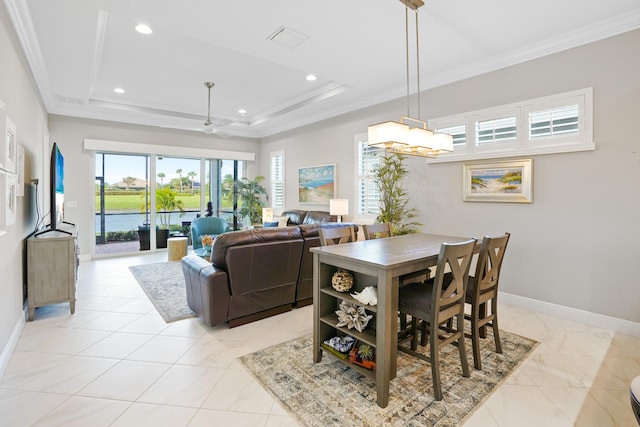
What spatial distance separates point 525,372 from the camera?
95.6 inches

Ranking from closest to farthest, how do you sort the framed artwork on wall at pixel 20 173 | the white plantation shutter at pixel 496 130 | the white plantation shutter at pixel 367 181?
1. the framed artwork on wall at pixel 20 173
2. the white plantation shutter at pixel 496 130
3. the white plantation shutter at pixel 367 181

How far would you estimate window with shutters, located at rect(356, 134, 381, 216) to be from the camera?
5.45 m

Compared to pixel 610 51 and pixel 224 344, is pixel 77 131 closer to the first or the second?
pixel 224 344

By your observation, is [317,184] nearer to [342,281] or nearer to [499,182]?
[499,182]

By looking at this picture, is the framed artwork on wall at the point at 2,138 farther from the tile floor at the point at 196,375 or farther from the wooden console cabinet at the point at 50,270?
the tile floor at the point at 196,375

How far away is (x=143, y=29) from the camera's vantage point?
3.40 metres

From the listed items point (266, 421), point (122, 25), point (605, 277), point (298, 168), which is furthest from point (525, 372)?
point (298, 168)

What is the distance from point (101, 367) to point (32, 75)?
3653 millimetres

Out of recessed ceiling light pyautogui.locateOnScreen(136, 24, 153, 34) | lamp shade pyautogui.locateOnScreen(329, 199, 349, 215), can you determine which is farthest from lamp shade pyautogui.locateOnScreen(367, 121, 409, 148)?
lamp shade pyautogui.locateOnScreen(329, 199, 349, 215)

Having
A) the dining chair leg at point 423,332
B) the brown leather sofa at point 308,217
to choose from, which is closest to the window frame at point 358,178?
the brown leather sofa at point 308,217

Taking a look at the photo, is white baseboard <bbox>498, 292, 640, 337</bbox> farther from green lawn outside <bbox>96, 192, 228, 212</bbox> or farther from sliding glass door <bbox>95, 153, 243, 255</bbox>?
green lawn outside <bbox>96, 192, 228, 212</bbox>

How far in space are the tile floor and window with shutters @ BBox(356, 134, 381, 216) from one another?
2505 millimetres

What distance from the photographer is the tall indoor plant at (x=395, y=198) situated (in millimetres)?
4823

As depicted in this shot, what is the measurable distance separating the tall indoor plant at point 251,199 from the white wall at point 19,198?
4.31 meters
